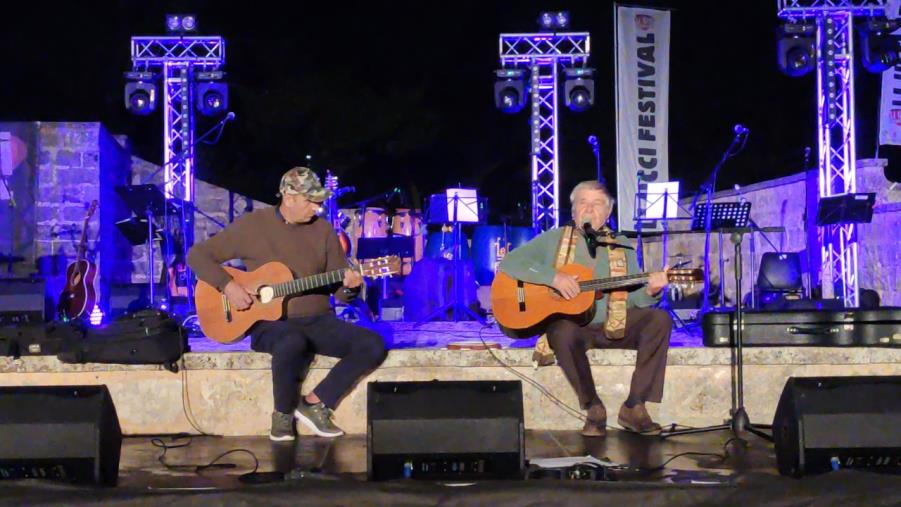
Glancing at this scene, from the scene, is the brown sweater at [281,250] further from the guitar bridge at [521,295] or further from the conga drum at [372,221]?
the conga drum at [372,221]

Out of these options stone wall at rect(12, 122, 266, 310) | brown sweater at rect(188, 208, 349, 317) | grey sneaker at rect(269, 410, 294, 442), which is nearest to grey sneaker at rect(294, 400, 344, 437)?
grey sneaker at rect(269, 410, 294, 442)

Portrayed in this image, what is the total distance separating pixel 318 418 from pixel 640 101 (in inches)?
267

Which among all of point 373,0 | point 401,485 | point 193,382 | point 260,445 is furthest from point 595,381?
point 373,0

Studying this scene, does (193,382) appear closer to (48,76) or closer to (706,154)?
(48,76)

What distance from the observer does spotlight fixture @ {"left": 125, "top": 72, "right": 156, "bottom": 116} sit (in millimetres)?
10359

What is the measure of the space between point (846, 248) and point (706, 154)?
994cm

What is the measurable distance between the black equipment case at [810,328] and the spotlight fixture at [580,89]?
18.4 feet

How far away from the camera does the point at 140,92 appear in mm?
10391

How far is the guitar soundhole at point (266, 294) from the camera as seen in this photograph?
194 inches

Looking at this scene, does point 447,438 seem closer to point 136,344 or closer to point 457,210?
point 136,344

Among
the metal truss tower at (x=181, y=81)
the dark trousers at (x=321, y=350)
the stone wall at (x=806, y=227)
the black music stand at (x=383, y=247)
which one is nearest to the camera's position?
the dark trousers at (x=321, y=350)

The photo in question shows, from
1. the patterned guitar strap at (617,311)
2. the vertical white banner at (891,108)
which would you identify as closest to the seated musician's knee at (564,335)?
the patterned guitar strap at (617,311)

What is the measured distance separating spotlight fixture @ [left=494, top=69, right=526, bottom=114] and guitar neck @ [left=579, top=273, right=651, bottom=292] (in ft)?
18.7

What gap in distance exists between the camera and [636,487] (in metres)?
2.73
